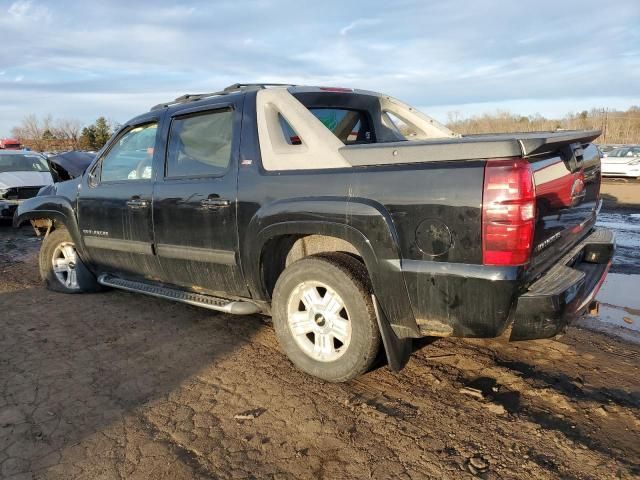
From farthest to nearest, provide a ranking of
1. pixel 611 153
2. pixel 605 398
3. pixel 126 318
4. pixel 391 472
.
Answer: pixel 611 153, pixel 126 318, pixel 605 398, pixel 391 472

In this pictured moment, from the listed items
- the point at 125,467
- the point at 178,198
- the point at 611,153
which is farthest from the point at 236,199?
the point at 611,153

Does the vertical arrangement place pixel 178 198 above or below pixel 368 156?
below

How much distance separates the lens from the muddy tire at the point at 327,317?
123 inches

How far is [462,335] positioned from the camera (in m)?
2.86

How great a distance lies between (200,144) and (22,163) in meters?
10.2

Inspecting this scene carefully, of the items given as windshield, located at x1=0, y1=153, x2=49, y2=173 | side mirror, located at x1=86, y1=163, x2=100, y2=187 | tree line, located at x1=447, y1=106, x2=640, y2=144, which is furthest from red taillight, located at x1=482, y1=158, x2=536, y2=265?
tree line, located at x1=447, y1=106, x2=640, y2=144

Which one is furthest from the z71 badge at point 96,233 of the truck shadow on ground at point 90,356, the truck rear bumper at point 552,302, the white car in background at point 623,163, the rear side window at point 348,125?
the white car in background at point 623,163

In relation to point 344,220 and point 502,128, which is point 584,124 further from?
point 344,220

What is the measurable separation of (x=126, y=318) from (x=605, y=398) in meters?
3.96

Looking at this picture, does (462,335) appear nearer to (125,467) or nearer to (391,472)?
(391,472)

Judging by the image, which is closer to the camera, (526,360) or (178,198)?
(526,360)

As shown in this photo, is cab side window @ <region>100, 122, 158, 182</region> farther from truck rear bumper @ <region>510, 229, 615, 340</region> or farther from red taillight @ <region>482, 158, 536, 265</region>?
truck rear bumper @ <region>510, 229, 615, 340</region>

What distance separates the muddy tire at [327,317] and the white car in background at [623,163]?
20.2m

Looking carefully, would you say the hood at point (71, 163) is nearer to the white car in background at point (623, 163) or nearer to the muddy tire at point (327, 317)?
the muddy tire at point (327, 317)
